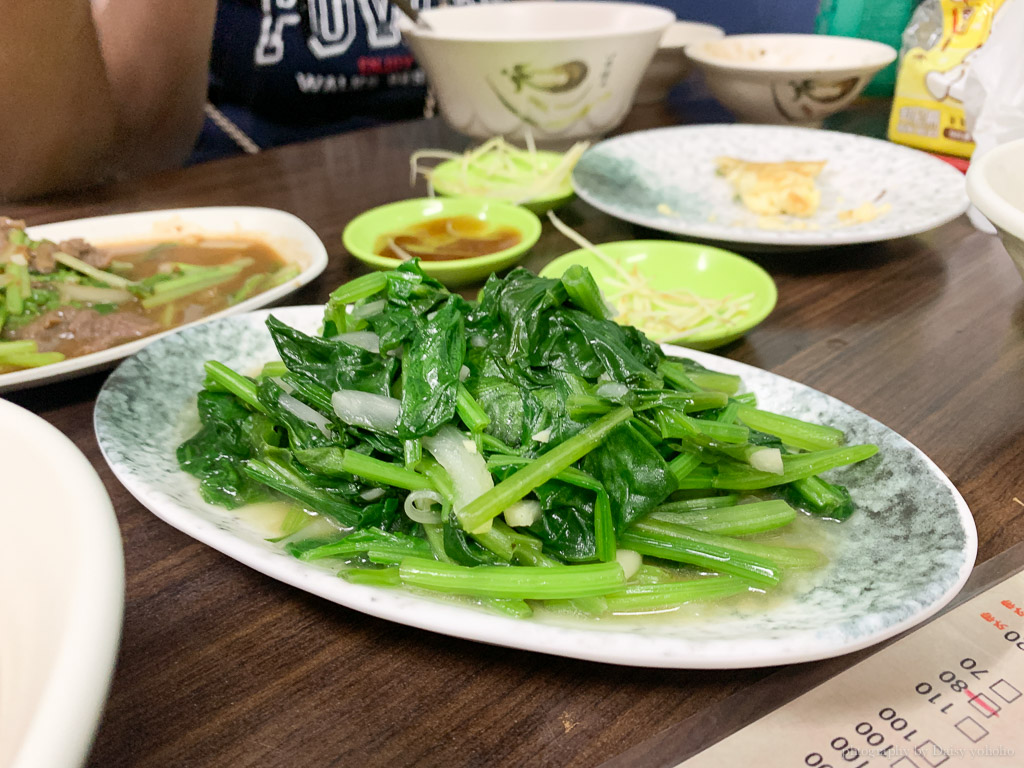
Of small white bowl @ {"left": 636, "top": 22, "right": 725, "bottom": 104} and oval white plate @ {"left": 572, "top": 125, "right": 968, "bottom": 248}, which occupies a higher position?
small white bowl @ {"left": 636, "top": 22, "right": 725, "bottom": 104}

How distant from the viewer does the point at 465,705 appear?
30.6 inches

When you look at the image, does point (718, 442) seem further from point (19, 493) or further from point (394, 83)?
point (394, 83)

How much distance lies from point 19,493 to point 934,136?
259 cm

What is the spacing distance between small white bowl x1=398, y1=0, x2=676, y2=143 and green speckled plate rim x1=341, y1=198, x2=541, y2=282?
48cm

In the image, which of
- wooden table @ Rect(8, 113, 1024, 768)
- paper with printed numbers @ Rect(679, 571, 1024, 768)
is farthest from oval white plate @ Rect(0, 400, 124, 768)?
paper with printed numbers @ Rect(679, 571, 1024, 768)

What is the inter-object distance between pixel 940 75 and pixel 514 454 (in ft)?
6.81

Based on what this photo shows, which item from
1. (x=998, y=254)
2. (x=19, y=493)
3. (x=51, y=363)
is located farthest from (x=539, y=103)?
(x=19, y=493)

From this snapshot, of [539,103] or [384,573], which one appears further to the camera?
[539,103]

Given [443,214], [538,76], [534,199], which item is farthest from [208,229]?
[538,76]

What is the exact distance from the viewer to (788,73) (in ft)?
7.95

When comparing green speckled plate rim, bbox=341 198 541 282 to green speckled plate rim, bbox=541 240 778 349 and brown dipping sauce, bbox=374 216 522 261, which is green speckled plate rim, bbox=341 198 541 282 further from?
green speckled plate rim, bbox=541 240 778 349

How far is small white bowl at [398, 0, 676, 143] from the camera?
215cm

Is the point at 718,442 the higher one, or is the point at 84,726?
the point at 84,726

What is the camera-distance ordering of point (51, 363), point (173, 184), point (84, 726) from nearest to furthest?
1. point (84, 726)
2. point (51, 363)
3. point (173, 184)
